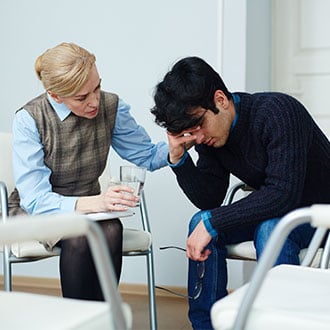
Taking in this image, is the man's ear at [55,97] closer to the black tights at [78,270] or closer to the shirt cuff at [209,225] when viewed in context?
the black tights at [78,270]

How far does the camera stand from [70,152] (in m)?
2.32

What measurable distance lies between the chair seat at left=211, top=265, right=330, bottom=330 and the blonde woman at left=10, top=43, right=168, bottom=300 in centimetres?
72

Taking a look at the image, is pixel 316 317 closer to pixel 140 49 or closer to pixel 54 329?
pixel 54 329

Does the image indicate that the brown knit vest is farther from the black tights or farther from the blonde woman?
the black tights

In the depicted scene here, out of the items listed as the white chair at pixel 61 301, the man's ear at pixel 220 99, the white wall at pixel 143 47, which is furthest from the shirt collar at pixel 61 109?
the white wall at pixel 143 47

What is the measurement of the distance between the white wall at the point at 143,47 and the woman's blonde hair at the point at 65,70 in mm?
1222

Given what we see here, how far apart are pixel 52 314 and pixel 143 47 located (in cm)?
240

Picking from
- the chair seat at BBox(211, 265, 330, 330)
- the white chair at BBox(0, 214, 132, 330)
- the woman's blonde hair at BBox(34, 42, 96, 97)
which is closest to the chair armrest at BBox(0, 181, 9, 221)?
the woman's blonde hair at BBox(34, 42, 96, 97)

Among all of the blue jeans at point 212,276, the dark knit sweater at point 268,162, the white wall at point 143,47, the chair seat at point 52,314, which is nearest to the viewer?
the chair seat at point 52,314

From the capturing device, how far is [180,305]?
3312 millimetres

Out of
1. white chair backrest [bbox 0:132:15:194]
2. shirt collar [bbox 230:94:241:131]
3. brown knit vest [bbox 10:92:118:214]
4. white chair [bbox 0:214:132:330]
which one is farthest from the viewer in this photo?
white chair backrest [bbox 0:132:15:194]

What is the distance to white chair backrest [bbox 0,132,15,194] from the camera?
2442 millimetres

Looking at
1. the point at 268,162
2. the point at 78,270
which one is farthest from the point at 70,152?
the point at 268,162

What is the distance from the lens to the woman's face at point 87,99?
2.20m
